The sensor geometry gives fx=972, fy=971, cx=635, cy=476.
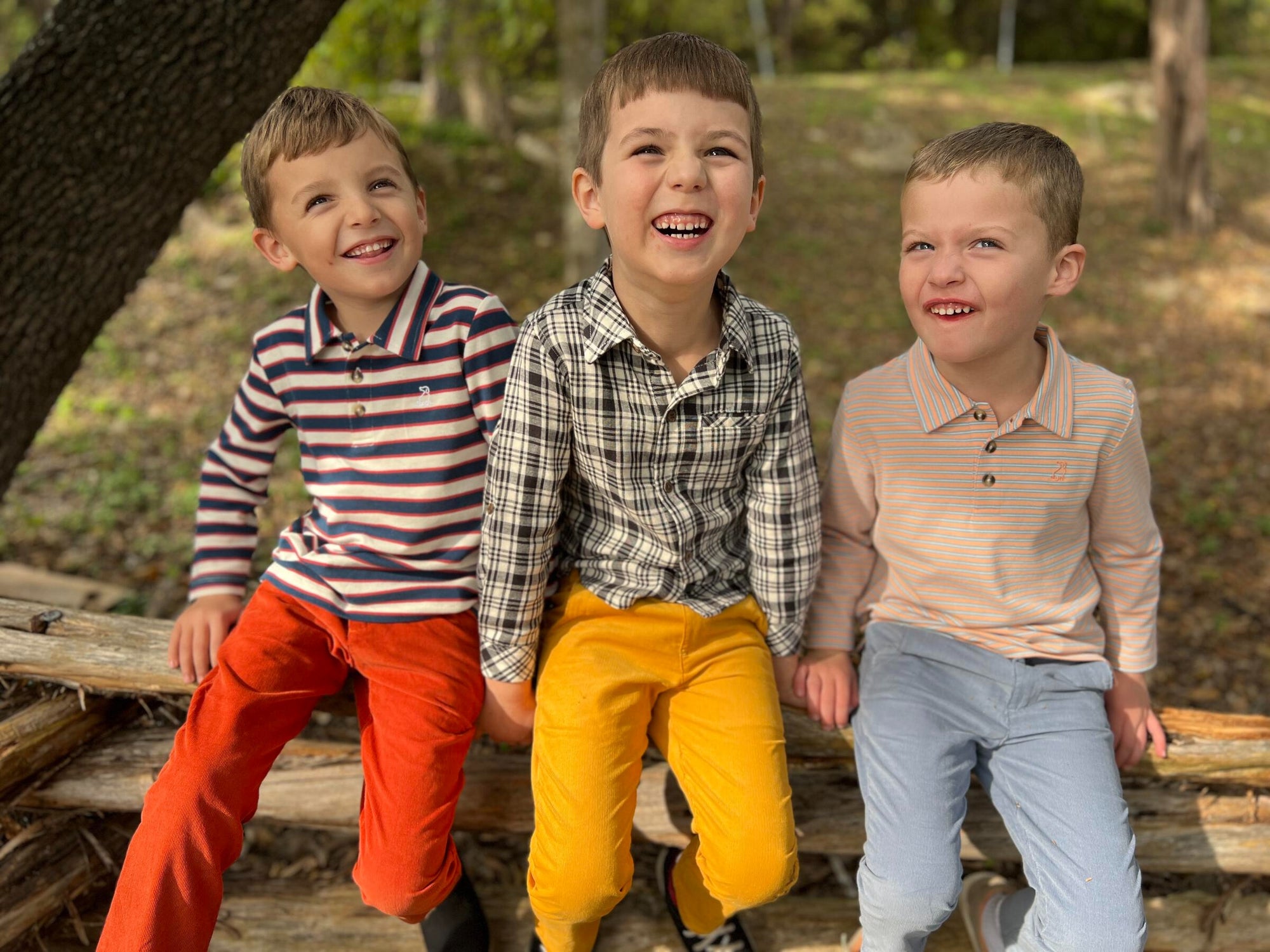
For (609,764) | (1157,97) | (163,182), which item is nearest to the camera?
(609,764)

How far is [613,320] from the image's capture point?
6.84 ft

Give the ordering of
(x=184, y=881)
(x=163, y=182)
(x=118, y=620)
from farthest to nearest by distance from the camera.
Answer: (x=163, y=182) → (x=118, y=620) → (x=184, y=881)

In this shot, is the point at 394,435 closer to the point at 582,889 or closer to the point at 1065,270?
the point at 582,889

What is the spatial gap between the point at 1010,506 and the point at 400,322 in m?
1.48

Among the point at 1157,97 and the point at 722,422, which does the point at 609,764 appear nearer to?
the point at 722,422

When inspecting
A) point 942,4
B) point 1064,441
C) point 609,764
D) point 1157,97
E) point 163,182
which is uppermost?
point 942,4

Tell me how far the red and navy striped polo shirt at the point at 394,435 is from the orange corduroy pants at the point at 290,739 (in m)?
0.09

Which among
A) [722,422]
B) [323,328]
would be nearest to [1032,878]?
[722,422]

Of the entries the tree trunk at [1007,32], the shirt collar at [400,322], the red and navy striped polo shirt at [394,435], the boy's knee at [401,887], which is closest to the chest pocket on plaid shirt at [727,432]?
the red and navy striped polo shirt at [394,435]

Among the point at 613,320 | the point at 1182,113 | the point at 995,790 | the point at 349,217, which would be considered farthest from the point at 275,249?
the point at 1182,113

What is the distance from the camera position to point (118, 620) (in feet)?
8.32

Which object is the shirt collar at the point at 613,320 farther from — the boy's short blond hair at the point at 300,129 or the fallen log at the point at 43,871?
the fallen log at the point at 43,871

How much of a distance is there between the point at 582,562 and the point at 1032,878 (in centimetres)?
120

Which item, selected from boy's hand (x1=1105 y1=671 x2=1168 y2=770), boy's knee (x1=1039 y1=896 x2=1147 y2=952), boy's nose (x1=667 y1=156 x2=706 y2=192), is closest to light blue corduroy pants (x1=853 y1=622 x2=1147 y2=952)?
boy's knee (x1=1039 y1=896 x2=1147 y2=952)
